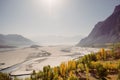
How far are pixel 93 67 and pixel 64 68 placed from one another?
8.39m

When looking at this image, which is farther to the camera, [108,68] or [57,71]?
[57,71]

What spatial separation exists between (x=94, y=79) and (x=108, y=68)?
7848 mm

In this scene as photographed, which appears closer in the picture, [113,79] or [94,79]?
[113,79]

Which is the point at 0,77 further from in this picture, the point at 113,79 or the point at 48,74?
the point at 113,79

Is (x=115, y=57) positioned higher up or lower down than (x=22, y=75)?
higher up

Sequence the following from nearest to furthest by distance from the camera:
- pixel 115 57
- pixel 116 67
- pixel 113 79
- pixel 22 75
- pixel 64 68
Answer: pixel 113 79 → pixel 116 67 → pixel 64 68 → pixel 22 75 → pixel 115 57

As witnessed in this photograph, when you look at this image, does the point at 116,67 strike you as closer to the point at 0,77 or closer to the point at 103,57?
the point at 103,57

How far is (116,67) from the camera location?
39.2 metres

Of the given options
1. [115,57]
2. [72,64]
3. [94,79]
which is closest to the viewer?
[94,79]

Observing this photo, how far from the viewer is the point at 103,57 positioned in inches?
2415

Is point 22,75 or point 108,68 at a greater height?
point 108,68

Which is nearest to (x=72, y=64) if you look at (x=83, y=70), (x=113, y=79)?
(x=83, y=70)

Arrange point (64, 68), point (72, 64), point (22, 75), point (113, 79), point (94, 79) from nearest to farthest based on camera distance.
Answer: point (113, 79), point (94, 79), point (64, 68), point (72, 64), point (22, 75)

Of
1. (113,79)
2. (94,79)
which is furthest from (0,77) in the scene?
(113,79)
